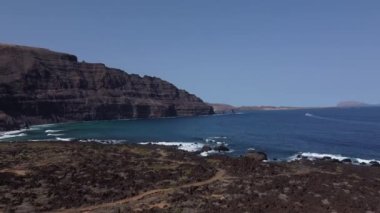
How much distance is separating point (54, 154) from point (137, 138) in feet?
154

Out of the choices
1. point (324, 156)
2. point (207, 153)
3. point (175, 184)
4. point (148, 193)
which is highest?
point (207, 153)

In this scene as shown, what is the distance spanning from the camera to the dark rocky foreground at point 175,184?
138 ft

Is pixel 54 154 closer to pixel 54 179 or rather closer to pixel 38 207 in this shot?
pixel 54 179

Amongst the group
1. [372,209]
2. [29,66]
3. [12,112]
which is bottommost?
[372,209]

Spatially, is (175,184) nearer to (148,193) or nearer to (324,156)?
(148,193)

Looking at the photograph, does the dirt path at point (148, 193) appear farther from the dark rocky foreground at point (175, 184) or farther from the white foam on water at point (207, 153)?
the white foam on water at point (207, 153)

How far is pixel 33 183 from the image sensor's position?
169 ft

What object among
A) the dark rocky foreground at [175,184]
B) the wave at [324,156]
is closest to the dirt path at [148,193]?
the dark rocky foreground at [175,184]

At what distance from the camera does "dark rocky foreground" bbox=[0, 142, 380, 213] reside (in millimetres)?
42188

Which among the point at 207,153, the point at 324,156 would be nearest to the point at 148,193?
the point at 207,153

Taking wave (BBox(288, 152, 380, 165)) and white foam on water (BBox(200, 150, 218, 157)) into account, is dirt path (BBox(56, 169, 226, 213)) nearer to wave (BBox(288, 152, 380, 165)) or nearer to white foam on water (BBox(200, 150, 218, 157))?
white foam on water (BBox(200, 150, 218, 157))

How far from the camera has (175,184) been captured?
171ft

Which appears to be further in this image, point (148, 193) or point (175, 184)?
point (175, 184)

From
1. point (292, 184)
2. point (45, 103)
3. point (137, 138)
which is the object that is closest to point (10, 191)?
point (292, 184)
